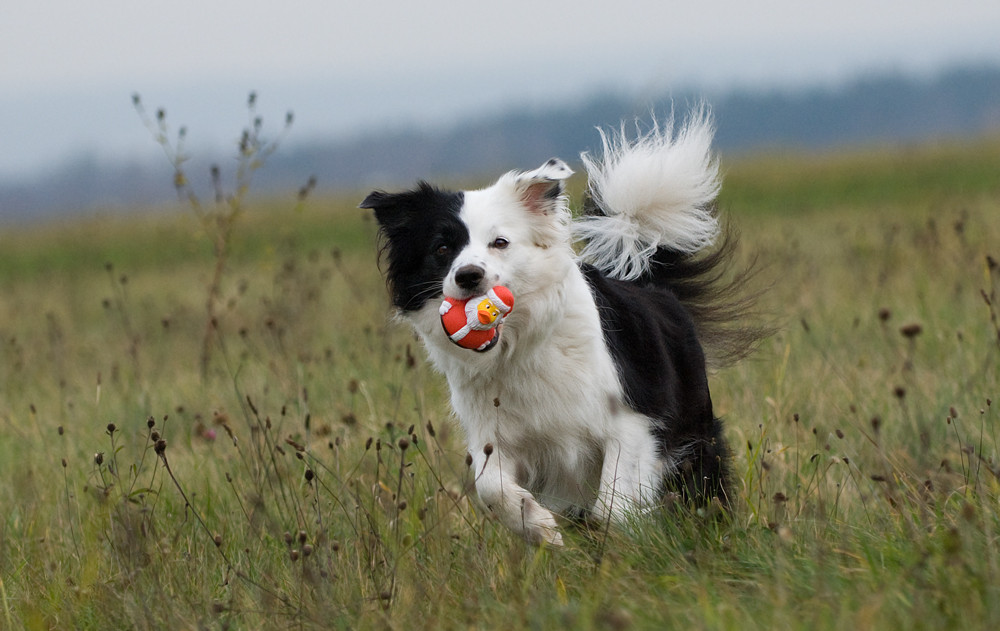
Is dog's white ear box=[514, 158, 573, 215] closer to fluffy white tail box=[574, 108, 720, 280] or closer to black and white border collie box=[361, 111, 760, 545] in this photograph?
black and white border collie box=[361, 111, 760, 545]

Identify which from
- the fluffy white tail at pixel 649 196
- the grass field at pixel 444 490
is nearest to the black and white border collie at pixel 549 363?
the grass field at pixel 444 490

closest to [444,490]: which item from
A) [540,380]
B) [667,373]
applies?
[540,380]

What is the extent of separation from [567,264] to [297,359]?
3.16 m

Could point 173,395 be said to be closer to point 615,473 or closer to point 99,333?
point 615,473

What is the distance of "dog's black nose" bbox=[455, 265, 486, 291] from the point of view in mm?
3436

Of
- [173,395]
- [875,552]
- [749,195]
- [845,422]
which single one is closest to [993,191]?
[749,195]

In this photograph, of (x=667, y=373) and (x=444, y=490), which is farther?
(x=667, y=373)

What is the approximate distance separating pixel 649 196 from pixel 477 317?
1335 mm

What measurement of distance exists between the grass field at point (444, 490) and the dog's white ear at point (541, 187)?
80 centimetres

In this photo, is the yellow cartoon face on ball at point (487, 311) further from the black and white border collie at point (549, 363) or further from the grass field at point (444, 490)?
the grass field at point (444, 490)

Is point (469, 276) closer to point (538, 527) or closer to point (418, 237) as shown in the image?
point (418, 237)

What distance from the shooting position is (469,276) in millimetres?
3445

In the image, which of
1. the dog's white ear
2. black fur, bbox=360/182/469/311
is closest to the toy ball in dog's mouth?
black fur, bbox=360/182/469/311

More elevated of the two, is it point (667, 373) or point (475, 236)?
point (475, 236)
